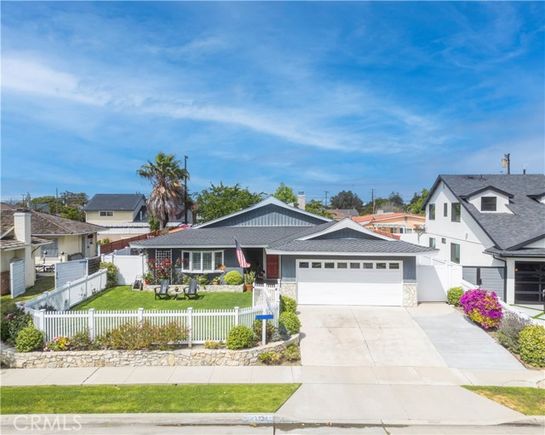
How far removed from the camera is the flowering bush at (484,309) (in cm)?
1505

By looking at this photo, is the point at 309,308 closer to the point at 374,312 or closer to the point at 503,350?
the point at 374,312

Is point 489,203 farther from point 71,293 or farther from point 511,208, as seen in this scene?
point 71,293

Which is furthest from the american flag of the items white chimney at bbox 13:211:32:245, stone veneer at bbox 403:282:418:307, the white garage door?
white chimney at bbox 13:211:32:245

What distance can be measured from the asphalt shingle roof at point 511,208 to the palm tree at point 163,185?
25827 mm

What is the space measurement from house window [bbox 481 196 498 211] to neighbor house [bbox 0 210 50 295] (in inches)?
1054

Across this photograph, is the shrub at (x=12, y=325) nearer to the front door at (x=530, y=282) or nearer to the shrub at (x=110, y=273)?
the shrub at (x=110, y=273)

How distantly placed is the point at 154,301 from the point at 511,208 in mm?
21195

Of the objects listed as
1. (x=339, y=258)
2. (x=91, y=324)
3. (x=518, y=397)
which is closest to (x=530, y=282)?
(x=339, y=258)

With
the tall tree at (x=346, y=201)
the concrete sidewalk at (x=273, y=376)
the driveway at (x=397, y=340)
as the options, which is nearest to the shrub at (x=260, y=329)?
the driveway at (x=397, y=340)

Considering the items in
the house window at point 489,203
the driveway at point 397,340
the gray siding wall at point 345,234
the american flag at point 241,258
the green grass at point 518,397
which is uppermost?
the house window at point 489,203

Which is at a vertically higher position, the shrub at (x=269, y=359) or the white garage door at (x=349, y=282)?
the white garage door at (x=349, y=282)

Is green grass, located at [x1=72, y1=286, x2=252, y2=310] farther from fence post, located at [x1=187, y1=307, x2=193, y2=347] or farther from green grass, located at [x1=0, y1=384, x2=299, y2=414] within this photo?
green grass, located at [x1=0, y1=384, x2=299, y2=414]

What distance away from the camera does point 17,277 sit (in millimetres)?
21281

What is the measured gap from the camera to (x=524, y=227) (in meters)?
22.1
